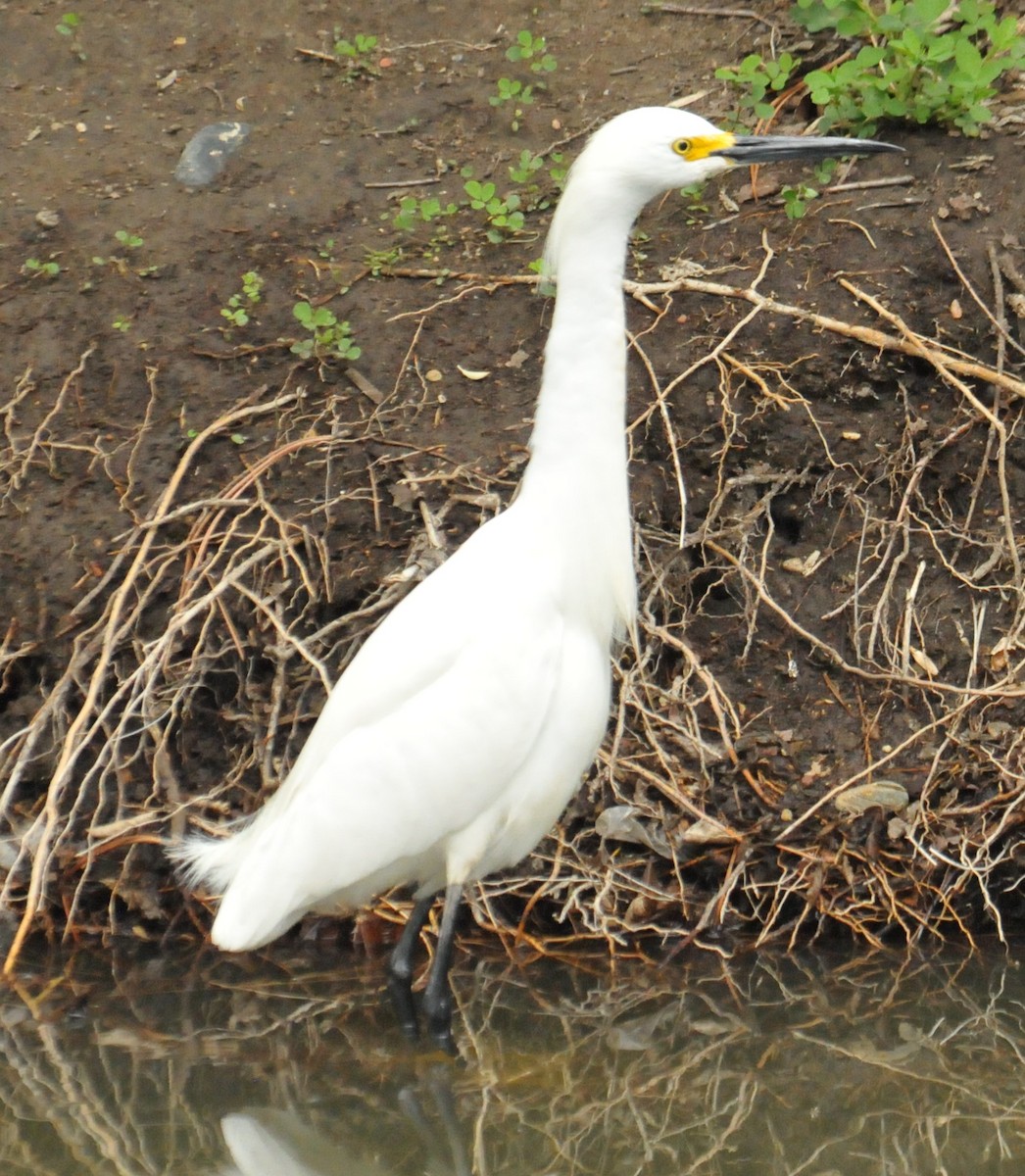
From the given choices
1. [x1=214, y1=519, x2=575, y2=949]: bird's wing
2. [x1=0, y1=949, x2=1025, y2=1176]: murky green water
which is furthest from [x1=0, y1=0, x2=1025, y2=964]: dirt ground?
[x1=214, y1=519, x2=575, y2=949]: bird's wing

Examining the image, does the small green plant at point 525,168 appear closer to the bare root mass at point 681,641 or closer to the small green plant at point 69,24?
the bare root mass at point 681,641

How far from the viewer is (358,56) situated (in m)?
4.75

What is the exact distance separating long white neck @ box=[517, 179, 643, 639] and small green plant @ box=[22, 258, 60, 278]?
6.35 ft

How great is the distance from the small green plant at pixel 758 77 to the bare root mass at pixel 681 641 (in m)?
0.49

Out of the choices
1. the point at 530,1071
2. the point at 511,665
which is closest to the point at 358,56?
the point at 511,665

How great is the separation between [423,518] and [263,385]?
24.6 inches

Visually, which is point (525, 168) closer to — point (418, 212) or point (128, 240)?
point (418, 212)

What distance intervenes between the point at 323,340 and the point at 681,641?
1236 millimetres

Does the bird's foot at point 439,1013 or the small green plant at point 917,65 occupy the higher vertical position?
the small green plant at point 917,65

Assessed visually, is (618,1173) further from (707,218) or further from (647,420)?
(707,218)

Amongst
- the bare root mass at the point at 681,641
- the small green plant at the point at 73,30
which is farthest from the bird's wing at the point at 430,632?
the small green plant at the point at 73,30

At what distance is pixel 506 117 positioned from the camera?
15.1ft

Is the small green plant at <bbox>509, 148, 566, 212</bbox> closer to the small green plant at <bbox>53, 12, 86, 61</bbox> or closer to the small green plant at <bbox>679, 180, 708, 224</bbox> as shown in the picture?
the small green plant at <bbox>679, 180, 708, 224</bbox>

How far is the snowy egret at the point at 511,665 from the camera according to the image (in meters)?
2.69
